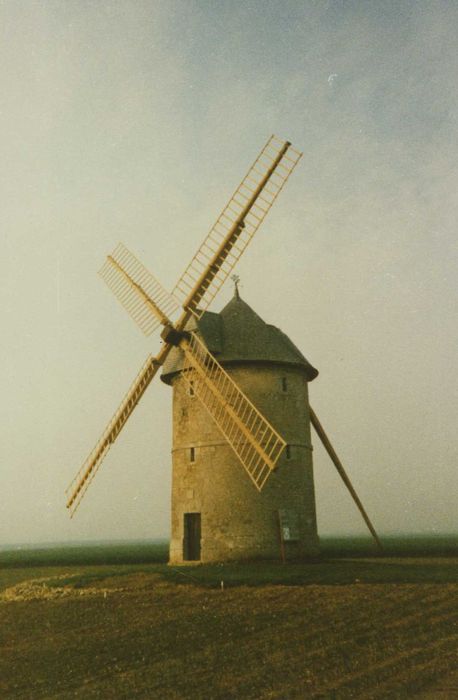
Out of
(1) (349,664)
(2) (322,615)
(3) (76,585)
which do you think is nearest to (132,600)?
(3) (76,585)

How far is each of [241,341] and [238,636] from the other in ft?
40.6

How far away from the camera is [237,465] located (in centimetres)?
1939

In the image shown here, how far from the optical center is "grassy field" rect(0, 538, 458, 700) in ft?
23.3

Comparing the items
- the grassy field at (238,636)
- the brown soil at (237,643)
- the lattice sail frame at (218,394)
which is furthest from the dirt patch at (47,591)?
the lattice sail frame at (218,394)

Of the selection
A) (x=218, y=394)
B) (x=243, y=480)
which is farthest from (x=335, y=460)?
(x=218, y=394)

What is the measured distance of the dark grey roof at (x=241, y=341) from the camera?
66.3ft

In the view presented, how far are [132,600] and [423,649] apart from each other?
7.60m

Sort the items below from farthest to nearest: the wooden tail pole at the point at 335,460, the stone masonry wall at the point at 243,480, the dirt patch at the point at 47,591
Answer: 1. the wooden tail pole at the point at 335,460
2. the stone masonry wall at the point at 243,480
3. the dirt patch at the point at 47,591

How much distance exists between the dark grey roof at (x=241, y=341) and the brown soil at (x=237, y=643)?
27.3 feet

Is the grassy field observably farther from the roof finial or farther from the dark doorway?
the roof finial

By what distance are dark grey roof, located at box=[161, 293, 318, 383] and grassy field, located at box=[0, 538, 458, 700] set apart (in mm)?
7358

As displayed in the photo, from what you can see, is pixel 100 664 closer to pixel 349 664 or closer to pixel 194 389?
pixel 349 664

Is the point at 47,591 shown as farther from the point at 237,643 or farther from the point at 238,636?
the point at 237,643

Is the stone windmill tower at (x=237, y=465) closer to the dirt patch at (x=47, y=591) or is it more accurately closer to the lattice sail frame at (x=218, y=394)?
the lattice sail frame at (x=218, y=394)
